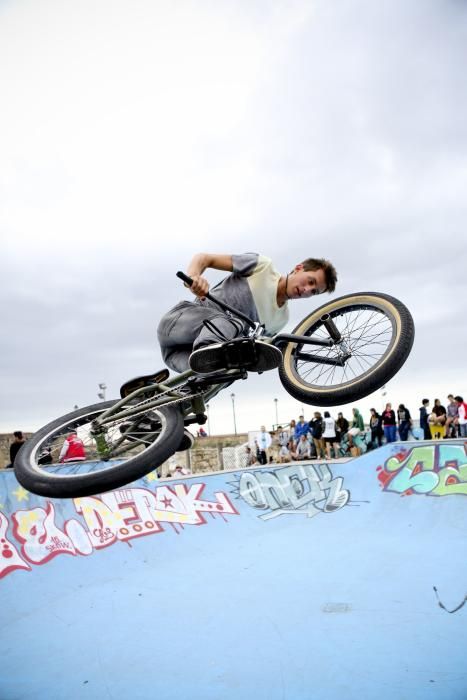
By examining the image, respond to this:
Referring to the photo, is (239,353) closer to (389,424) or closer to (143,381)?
(143,381)

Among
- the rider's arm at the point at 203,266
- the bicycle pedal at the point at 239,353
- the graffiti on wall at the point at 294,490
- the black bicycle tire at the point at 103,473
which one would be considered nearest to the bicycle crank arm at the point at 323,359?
the bicycle pedal at the point at 239,353

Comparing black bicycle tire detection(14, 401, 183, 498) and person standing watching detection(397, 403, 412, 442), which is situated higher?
black bicycle tire detection(14, 401, 183, 498)

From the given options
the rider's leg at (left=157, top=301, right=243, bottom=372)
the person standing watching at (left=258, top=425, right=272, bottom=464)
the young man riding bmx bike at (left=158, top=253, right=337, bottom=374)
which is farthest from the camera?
the person standing watching at (left=258, top=425, right=272, bottom=464)

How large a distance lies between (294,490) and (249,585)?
5.39m

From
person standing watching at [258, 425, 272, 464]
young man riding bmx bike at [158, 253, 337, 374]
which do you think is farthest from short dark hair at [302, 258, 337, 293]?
person standing watching at [258, 425, 272, 464]

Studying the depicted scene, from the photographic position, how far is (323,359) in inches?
177

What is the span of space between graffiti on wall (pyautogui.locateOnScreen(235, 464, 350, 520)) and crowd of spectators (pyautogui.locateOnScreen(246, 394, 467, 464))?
2.50 meters

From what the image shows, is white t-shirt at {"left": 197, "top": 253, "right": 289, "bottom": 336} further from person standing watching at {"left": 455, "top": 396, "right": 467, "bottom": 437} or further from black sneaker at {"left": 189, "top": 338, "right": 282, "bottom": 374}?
person standing watching at {"left": 455, "top": 396, "right": 467, "bottom": 437}

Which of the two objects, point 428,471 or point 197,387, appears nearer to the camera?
point 197,387

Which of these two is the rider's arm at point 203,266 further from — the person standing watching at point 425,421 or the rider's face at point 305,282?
the person standing watching at point 425,421

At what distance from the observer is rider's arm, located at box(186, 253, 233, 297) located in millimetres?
3896

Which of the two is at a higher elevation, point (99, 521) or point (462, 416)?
point (462, 416)

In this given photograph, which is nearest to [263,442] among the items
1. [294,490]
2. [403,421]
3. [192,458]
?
[403,421]

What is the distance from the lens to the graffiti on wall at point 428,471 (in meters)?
12.2
